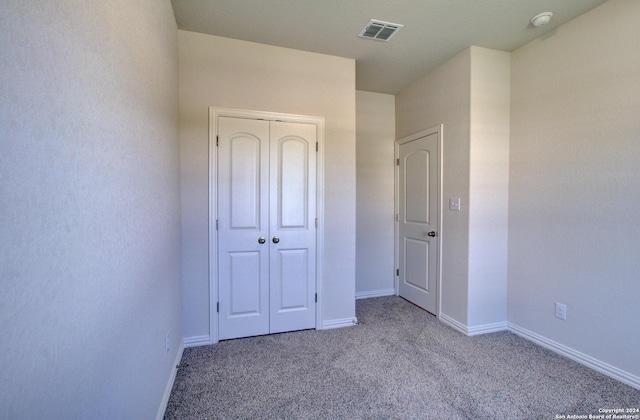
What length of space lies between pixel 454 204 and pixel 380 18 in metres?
1.80

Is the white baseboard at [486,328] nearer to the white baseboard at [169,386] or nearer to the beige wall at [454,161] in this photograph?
the beige wall at [454,161]

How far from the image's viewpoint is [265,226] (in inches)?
100

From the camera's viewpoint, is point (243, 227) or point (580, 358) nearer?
point (580, 358)

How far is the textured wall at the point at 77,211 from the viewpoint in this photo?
0.50 m

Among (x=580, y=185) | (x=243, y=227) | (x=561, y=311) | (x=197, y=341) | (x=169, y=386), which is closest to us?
(x=169, y=386)

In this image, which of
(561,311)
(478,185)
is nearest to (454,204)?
(478,185)

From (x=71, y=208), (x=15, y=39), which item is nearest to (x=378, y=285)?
(x=71, y=208)

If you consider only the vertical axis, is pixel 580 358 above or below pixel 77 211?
below

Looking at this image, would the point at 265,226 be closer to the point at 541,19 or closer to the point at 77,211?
the point at 77,211

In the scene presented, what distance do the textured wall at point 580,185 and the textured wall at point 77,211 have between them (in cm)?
298

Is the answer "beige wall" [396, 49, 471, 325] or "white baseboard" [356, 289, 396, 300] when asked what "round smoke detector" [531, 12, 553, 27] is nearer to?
"beige wall" [396, 49, 471, 325]

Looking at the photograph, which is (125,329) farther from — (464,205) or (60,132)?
(464,205)

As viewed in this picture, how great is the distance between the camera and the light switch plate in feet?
8.84

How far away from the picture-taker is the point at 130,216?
1.15 metres
